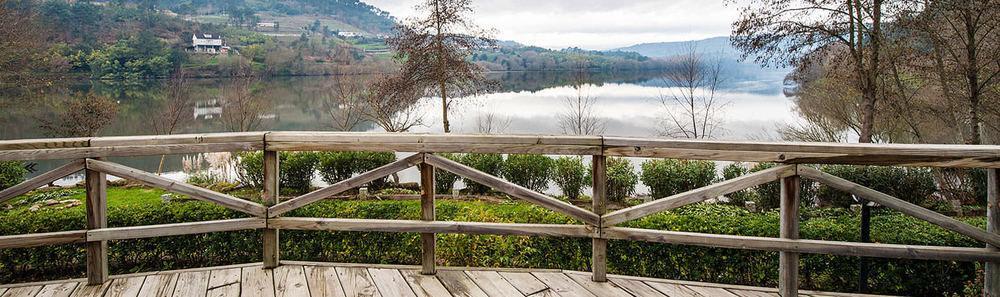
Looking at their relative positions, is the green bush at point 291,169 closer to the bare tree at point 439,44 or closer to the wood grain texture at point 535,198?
the bare tree at point 439,44

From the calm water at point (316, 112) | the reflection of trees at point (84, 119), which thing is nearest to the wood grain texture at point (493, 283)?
the calm water at point (316, 112)

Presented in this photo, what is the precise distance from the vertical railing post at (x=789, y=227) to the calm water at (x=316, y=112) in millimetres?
13303

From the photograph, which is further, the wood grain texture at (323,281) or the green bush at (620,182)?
the green bush at (620,182)

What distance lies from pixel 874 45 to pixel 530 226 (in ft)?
33.6

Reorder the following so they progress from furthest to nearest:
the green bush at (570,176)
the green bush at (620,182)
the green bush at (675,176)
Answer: the green bush at (570,176) → the green bush at (620,182) → the green bush at (675,176)

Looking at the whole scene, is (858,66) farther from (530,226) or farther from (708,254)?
(530,226)

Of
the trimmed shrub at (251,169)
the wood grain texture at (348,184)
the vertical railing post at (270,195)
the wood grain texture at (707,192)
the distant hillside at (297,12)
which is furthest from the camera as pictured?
the distant hillside at (297,12)

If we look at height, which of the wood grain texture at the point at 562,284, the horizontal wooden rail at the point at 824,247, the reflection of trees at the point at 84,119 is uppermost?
the reflection of trees at the point at 84,119

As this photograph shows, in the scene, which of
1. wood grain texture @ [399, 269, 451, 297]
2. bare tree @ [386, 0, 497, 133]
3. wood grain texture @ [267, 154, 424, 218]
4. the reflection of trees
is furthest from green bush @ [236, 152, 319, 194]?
wood grain texture @ [399, 269, 451, 297]

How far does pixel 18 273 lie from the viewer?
17.2 feet

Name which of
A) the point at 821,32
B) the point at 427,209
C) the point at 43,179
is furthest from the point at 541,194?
the point at 821,32

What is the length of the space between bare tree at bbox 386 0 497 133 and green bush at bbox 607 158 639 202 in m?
4.26

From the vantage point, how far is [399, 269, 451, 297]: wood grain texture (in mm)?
3223

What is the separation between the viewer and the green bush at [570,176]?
1148cm
